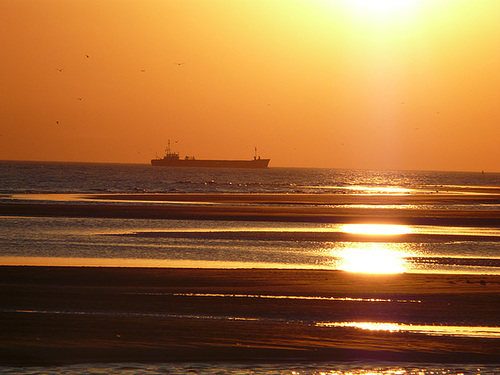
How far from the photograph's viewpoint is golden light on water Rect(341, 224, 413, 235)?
3928 centimetres

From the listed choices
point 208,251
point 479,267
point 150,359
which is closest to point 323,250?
point 208,251

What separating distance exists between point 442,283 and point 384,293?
103 inches

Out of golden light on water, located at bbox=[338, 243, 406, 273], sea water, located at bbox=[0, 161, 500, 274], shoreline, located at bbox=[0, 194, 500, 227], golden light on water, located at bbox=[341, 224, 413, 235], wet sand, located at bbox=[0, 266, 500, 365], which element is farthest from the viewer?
shoreline, located at bbox=[0, 194, 500, 227]

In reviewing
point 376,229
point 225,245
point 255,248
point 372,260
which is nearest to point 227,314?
point 372,260

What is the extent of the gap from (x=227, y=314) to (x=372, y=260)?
11.9 m

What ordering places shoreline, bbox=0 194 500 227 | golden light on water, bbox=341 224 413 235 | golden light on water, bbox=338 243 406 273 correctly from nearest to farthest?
golden light on water, bbox=338 243 406 273
golden light on water, bbox=341 224 413 235
shoreline, bbox=0 194 500 227

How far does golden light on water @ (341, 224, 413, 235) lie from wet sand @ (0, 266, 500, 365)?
17368 mm

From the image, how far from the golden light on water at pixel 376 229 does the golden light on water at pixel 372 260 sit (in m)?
7.27

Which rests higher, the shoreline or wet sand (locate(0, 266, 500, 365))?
wet sand (locate(0, 266, 500, 365))

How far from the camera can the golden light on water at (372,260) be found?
2353 cm

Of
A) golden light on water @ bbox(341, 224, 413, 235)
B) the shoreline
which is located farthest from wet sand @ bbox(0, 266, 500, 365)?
the shoreline

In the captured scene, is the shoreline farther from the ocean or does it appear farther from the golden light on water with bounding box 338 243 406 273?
the golden light on water with bounding box 338 243 406 273

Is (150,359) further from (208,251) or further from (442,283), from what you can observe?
(208,251)

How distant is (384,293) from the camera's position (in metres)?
18.4
